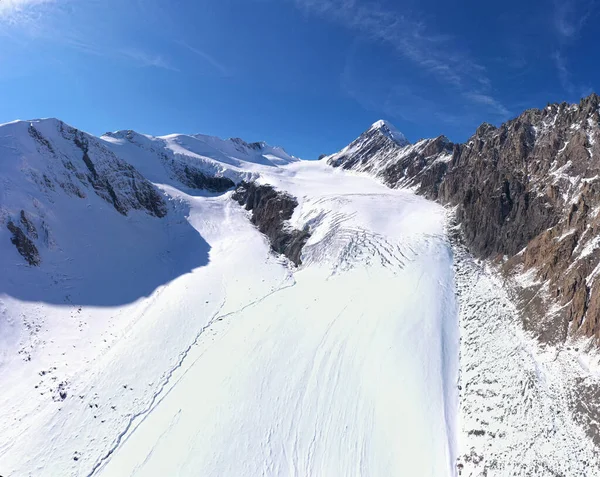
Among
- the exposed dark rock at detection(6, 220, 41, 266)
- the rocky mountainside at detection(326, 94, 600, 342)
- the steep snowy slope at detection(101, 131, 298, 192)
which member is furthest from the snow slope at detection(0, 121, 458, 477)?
the steep snowy slope at detection(101, 131, 298, 192)

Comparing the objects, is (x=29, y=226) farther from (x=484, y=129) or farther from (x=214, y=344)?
(x=484, y=129)


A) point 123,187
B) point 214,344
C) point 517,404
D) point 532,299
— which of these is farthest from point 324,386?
point 123,187

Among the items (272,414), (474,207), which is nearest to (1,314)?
(272,414)

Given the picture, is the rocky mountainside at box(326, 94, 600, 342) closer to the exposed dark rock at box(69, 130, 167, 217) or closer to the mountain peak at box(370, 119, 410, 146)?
the exposed dark rock at box(69, 130, 167, 217)

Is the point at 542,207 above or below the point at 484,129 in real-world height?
below

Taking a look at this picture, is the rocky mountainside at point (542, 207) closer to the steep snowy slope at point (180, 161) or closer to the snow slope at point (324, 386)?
the snow slope at point (324, 386)

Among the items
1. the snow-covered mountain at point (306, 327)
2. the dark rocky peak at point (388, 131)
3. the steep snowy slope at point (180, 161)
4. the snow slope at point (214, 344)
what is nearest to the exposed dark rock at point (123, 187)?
the snow-covered mountain at point (306, 327)

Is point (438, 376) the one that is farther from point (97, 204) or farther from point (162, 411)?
point (97, 204)
